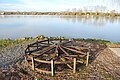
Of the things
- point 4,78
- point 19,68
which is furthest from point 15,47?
point 4,78

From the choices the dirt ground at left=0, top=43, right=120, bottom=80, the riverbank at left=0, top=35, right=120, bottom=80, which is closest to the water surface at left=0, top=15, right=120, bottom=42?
the riverbank at left=0, top=35, right=120, bottom=80

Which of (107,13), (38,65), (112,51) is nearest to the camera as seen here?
(38,65)

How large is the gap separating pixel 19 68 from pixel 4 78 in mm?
1215

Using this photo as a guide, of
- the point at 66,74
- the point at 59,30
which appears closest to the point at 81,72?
the point at 66,74

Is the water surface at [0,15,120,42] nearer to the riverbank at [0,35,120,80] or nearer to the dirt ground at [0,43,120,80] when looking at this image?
the riverbank at [0,35,120,80]

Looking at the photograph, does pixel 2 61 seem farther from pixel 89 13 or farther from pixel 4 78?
pixel 89 13

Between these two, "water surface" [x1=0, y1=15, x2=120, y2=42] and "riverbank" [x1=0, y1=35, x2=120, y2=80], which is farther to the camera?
"water surface" [x1=0, y1=15, x2=120, y2=42]

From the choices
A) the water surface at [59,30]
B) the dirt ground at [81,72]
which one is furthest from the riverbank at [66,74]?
the water surface at [59,30]

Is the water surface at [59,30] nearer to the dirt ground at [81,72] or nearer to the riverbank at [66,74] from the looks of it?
the riverbank at [66,74]

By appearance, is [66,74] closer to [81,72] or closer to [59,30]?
[81,72]

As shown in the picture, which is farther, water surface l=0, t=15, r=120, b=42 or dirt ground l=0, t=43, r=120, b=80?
water surface l=0, t=15, r=120, b=42

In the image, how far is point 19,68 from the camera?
8.31 m

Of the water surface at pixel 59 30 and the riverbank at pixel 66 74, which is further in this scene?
the water surface at pixel 59 30

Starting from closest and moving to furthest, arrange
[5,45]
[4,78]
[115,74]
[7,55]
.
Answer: [4,78], [115,74], [7,55], [5,45]
